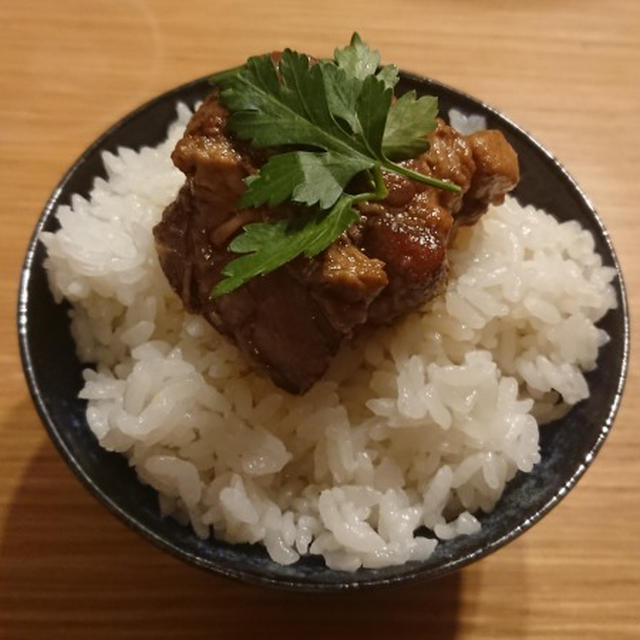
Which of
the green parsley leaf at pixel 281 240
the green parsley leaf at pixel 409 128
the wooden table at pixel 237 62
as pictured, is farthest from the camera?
the wooden table at pixel 237 62

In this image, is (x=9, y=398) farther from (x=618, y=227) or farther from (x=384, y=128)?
(x=618, y=227)

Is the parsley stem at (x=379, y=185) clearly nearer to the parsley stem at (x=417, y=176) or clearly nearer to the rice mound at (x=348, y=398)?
the parsley stem at (x=417, y=176)

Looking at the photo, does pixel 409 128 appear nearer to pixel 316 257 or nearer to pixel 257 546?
pixel 316 257

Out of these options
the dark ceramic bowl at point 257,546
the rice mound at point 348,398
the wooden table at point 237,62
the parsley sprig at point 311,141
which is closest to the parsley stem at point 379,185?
the parsley sprig at point 311,141

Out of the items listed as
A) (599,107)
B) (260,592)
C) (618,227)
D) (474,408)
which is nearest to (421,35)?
(599,107)

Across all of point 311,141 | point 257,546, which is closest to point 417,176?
point 311,141

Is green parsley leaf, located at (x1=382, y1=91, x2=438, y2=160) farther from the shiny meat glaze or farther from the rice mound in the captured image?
the rice mound

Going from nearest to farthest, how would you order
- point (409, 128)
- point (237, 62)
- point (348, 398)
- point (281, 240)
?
point (281, 240), point (409, 128), point (348, 398), point (237, 62)
